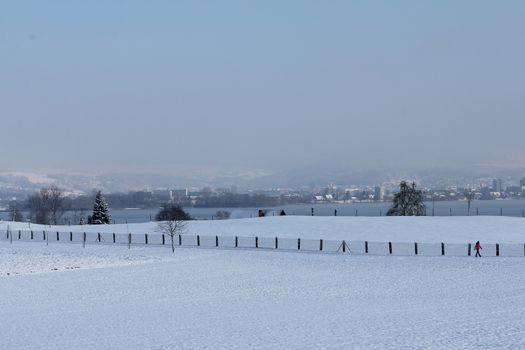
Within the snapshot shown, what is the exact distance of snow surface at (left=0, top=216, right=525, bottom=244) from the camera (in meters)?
70.8

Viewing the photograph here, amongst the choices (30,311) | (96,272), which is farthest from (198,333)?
(96,272)

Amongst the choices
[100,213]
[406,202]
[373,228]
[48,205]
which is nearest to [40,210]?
[48,205]

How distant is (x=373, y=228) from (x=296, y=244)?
14817 millimetres

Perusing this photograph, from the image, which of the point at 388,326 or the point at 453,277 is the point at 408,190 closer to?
the point at 453,277

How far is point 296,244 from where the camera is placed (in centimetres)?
6250

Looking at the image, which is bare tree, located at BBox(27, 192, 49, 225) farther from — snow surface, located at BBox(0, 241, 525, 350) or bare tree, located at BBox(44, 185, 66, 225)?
snow surface, located at BBox(0, 241, 525, 350)

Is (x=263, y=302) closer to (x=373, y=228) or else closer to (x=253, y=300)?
(x=253, y=300)

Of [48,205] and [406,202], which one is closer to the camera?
[406,202]

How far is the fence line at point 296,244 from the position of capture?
54.6 metres

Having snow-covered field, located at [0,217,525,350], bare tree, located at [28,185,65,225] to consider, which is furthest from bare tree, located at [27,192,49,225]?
snow-covered field, located at [0,217,525,350]

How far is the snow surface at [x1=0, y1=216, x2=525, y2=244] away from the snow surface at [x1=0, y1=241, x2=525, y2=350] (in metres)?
22.4

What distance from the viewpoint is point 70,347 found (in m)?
21.0

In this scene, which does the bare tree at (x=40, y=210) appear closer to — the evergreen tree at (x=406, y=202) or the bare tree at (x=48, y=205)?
the bare tree at (x=48, y=205)

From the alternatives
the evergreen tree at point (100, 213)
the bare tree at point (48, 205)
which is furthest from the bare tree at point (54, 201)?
the evergreen tree at point (100, 213)
